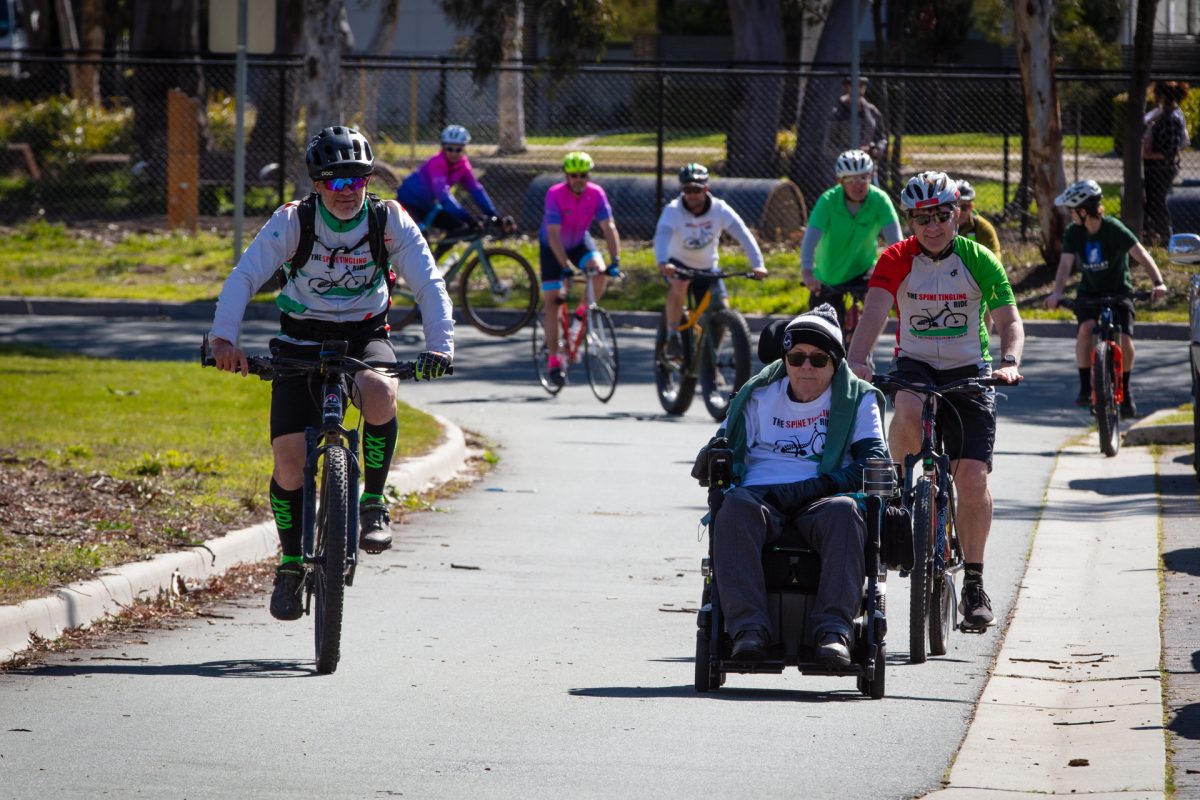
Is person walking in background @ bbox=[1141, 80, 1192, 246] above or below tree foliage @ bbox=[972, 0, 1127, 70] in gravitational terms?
below

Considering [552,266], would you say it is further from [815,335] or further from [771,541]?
[771,541]

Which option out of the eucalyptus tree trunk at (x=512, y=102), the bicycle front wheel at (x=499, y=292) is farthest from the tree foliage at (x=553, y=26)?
the bicycle front wheel at (x=499, y=292)

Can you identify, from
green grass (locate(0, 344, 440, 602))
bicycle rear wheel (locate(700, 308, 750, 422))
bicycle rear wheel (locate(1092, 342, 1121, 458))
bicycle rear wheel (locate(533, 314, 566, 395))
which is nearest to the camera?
green grass (locate(0, 344, 440, 602))

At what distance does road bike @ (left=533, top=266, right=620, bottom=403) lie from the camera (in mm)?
15805

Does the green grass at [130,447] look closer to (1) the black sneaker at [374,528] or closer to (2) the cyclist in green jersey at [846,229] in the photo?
(1) the black sneaker at [374,528]

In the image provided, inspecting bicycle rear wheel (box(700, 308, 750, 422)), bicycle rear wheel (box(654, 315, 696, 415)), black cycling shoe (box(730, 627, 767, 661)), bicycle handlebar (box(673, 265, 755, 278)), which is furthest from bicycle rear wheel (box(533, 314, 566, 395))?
black cycling shoe (box(730, 627, 767, 661))

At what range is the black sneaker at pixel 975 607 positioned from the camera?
7.73m

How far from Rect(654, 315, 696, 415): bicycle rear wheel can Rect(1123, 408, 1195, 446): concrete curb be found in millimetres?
3201

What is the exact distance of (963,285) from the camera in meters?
7.99

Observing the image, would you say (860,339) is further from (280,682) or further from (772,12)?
(772,12)

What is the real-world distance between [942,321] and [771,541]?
1.66 m

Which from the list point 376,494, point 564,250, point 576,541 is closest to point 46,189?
point 564,250

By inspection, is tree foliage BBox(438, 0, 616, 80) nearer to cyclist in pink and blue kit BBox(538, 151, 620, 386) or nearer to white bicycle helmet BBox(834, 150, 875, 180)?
cyclist in pink and blue kit BBox(538, 151, 620, 386)

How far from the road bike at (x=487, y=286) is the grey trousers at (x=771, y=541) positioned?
1137cm
